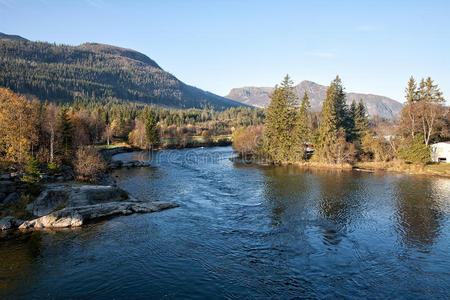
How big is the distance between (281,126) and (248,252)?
168ft

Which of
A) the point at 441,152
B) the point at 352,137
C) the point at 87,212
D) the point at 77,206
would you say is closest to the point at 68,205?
the point at 77,206

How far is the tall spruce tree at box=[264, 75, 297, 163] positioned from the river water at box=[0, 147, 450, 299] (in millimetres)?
32585

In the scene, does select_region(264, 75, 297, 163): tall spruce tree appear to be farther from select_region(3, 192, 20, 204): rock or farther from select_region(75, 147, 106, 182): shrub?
select_region(3, 192, 20, 204): rock

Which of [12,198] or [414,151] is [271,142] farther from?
[12,198]

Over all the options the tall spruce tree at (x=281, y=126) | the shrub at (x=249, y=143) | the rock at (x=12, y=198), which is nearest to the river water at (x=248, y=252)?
the rock at (x=12, y=198)

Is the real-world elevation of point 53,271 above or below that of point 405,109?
below

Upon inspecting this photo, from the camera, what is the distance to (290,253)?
18844 millimetres

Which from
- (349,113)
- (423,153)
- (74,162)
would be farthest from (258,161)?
(74,162)

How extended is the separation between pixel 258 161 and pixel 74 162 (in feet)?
145

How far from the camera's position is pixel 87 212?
975 inches

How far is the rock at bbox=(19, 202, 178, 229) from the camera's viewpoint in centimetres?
2275

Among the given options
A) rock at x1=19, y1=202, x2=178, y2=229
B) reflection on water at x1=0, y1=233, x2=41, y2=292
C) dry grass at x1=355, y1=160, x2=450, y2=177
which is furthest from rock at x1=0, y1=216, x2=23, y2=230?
dry grass at x1=355, y1=160, x2=450, y2=177

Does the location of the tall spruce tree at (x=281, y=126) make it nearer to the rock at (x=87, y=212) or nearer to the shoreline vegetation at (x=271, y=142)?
the shoreline vegetation at (x=271, y=142)

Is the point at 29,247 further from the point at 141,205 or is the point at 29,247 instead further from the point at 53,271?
the point at 141,205
